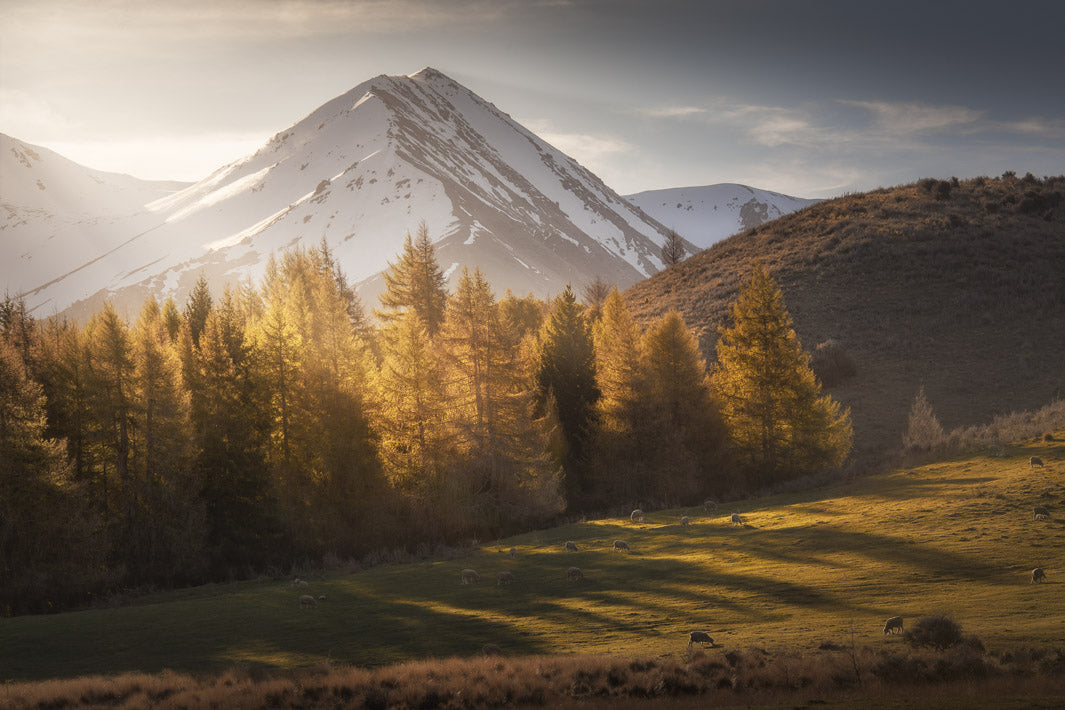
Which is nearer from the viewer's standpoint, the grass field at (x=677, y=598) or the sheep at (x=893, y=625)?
the sheep at (x=893, y=625)

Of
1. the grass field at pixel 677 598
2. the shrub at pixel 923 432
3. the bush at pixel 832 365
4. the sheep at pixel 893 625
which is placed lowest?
the grass field at pixel 677 598

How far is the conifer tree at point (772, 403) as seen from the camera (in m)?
46.6

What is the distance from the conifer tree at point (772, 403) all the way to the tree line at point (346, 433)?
136mm

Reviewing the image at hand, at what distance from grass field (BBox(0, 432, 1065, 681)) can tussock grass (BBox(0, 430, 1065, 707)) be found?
0.29 feet

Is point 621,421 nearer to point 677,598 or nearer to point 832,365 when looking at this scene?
point 832,365

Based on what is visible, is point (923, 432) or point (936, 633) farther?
point (923, 432)

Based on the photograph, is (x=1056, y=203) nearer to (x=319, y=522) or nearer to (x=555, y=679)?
(x=319, y=522)

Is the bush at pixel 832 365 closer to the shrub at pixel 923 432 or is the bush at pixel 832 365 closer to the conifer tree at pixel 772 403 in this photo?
the conifer tree at pixel 772 403

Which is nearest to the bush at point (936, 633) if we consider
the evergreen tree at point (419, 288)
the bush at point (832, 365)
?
the evergreen tree at point (419, 288)

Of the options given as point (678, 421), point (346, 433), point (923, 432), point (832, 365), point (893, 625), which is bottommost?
point (893, 625)

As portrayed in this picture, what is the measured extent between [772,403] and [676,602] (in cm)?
2832

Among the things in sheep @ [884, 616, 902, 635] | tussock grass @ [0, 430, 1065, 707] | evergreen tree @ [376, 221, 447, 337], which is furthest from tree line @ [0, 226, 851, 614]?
sheep @ [884, 616, 902, 635]

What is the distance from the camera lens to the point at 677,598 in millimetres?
22531

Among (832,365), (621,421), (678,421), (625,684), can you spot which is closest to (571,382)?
(621,421)
